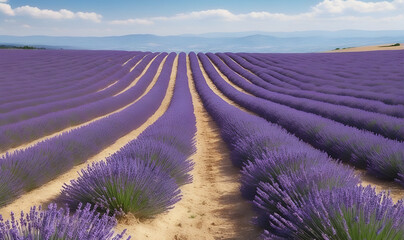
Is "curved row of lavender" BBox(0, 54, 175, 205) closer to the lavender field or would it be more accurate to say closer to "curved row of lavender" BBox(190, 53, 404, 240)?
the lavender field

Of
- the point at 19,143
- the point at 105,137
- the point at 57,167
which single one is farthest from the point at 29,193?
the point at 19,143

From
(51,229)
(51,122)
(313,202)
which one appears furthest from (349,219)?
(51,122)

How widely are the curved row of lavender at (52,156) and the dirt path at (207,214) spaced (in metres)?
1.73

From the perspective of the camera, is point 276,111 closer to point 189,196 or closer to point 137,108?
point 137,108

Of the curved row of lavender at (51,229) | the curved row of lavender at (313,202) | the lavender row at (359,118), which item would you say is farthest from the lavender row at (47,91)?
the curved row of lavender at (51,229)

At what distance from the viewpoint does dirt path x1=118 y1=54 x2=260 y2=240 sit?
9.63ft

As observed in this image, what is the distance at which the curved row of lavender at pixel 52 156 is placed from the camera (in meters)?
3.94

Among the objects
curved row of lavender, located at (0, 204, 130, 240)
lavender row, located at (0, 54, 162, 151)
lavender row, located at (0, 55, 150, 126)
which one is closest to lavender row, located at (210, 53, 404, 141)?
curved row of lavender, located at (0, 204, 130, 240)

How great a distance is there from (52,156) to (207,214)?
8.68 ft

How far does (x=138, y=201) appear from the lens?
3096 mm

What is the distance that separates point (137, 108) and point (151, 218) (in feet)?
23.7

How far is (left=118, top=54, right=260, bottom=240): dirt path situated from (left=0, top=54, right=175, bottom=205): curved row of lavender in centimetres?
173

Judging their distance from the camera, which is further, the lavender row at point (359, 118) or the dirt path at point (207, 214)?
the lavender row at point (359, 118)

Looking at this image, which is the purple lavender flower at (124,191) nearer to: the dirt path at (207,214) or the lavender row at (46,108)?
the dirt path at (207,214)
